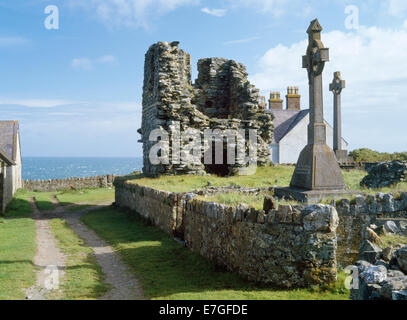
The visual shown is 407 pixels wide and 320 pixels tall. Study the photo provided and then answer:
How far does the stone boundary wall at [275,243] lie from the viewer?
6996mm

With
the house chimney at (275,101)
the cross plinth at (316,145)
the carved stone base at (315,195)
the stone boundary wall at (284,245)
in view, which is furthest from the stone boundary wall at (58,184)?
the stone boundary wall at (284,245)

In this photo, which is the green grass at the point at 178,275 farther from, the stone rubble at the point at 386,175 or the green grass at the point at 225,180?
the stone rubble at the point at 386,175

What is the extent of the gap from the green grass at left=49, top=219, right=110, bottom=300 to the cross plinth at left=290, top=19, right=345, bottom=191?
6.73m

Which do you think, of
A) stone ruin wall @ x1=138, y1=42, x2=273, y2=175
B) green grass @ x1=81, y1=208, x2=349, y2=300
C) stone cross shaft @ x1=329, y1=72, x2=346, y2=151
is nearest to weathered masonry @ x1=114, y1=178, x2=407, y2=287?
green grass @ x1=81, y1=208, x2=349, y2=300

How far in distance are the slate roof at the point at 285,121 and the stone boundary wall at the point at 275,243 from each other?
3287 cm

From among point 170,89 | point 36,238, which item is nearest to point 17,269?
point 36,238

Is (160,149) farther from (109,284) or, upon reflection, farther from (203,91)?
(109,284)

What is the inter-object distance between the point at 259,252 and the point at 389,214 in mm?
3844

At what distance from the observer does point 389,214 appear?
29.8 ft

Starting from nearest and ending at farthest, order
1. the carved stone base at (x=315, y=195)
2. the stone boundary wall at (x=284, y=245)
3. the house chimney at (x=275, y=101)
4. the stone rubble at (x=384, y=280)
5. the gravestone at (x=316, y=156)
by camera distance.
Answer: the stone rubble at (x=384, y=280) → the stone boundary wall at (x=284, y=245) → the carved stone base at (x=315, y=195) → the gravestone at (x=316, y=156) → the house chimney at (x=275, y=101)

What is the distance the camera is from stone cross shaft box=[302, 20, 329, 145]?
12.0m

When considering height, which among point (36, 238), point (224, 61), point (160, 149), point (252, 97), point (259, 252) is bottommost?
point (36, 238)

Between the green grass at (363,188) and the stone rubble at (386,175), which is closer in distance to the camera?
the green grass at (363,188)
